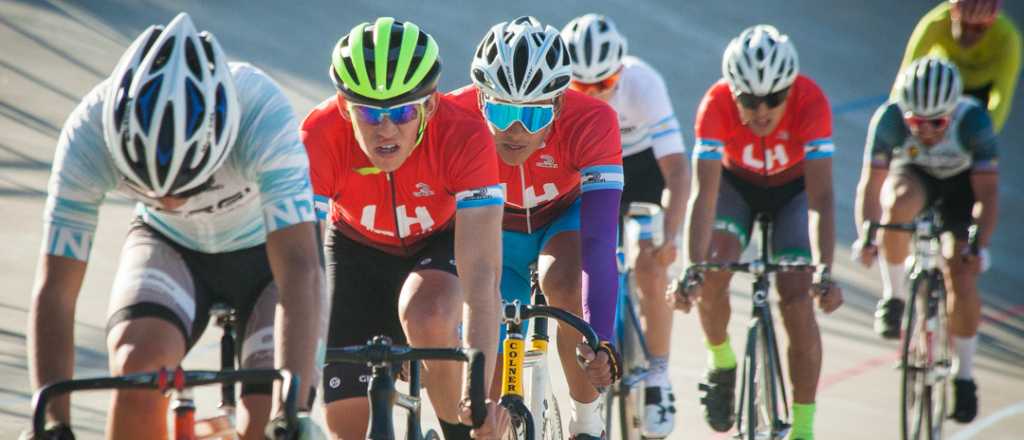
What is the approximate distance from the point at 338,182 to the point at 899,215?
4.15m

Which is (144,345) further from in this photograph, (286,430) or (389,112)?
(389,112)

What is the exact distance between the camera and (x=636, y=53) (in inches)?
615

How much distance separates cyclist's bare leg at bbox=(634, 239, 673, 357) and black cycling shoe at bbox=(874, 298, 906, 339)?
5.46 ft

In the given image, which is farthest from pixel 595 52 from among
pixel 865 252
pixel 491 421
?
pixel 491 421

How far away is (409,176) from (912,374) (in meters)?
3.53

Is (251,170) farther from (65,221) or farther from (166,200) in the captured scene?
(65,221)

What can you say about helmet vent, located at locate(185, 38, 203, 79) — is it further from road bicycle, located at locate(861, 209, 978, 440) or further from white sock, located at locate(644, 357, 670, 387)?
road bicycle, located at locate(861, 209, 978, 440)

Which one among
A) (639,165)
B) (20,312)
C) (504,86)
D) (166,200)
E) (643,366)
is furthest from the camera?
(20,312)

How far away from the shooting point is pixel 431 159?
3.99 metres

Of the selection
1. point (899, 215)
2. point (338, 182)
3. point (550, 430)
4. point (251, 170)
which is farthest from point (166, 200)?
point (899, 215)

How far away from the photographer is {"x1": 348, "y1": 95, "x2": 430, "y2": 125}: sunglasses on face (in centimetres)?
373

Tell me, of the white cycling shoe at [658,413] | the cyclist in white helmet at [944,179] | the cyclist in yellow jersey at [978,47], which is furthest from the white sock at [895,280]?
the white cycling shoe at [658,413]

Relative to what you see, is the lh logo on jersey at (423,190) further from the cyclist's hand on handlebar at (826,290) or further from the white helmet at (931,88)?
the white helmet at (931,88)

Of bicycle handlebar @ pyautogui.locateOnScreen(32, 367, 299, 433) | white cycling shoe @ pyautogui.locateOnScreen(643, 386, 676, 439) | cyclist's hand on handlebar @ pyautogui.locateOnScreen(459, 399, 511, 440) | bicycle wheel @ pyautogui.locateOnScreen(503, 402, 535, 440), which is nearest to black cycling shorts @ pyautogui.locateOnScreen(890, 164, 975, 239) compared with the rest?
white cycling shoe @ pyautogui.locateOnScreen(643, 386, 676, 439)
